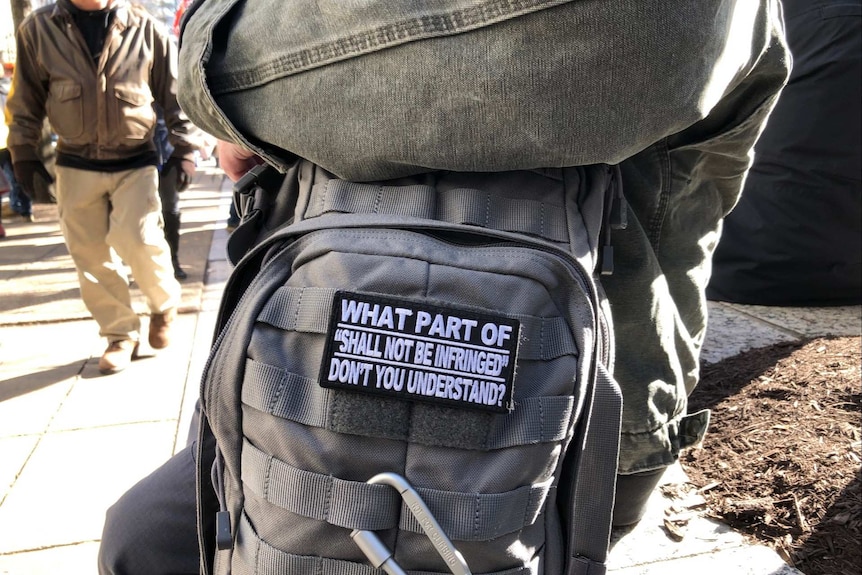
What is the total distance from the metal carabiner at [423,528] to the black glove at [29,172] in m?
3.71

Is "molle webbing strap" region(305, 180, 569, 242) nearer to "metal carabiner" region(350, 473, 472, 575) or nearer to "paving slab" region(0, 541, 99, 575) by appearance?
"metal carabiner" region(350, 473, 472, 575)

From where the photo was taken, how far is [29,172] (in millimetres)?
3896

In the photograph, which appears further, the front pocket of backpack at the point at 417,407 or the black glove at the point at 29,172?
the black glove at the point at 29,172

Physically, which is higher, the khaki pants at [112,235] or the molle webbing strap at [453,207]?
the molle webbing strap at [453,207]

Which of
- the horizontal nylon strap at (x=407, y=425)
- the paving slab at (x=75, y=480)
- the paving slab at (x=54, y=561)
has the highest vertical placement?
the horizontal nylon strap at (x=407, y=425)

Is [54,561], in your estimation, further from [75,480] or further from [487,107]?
[487,107]

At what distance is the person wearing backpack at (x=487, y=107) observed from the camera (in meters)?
0.92

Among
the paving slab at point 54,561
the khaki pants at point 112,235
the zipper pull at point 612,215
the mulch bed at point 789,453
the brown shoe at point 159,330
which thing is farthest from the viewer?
the brown shoe at point 159,330

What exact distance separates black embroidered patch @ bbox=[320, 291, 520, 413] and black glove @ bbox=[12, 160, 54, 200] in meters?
3.63

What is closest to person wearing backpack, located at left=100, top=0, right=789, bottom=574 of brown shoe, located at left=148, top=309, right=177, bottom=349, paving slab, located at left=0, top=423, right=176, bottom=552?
paving slab, located at left=0, top=423, right=176, bottom=552

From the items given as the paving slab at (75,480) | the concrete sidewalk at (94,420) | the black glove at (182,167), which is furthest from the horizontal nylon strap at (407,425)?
the black glove at (182,167)

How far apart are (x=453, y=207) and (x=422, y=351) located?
0.22m

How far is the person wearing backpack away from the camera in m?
0.92

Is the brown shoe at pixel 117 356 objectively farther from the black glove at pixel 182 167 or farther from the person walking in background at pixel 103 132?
the black glove at pixel 182 167
